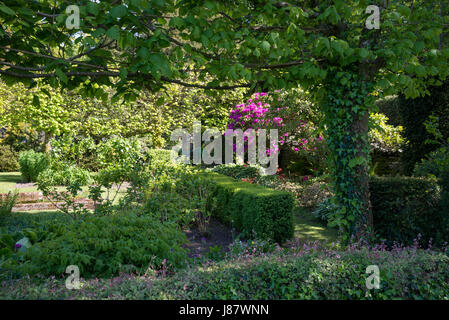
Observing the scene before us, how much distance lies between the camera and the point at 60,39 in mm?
3512

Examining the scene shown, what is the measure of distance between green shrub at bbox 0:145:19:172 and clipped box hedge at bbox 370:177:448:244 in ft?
61.5

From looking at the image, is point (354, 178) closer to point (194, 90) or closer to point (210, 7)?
point (210, 7)

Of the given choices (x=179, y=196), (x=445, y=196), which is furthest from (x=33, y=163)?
(x=445, y=196)

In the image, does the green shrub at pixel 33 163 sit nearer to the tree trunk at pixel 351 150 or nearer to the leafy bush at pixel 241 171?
the leafy bush at pixel 241 171


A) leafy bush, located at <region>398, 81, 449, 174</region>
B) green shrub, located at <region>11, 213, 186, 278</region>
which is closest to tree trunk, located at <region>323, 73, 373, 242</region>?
green shrub, located at <region>11, 213, 186, 278</region>

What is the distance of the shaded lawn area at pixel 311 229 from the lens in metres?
6.16

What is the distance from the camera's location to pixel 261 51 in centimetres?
380

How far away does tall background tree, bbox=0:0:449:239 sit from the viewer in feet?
10.4

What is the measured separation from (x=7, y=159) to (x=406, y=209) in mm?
19365

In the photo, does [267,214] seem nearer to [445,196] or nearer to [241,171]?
[445,196]

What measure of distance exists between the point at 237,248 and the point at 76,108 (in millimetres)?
11665

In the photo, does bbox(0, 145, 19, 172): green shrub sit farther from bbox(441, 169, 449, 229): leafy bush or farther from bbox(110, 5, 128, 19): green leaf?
bbox(441, 169, 449, 229): leafy bush

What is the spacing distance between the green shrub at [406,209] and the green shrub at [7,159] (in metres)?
18.7

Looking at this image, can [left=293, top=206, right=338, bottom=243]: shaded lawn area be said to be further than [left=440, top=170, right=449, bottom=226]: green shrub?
Yes
